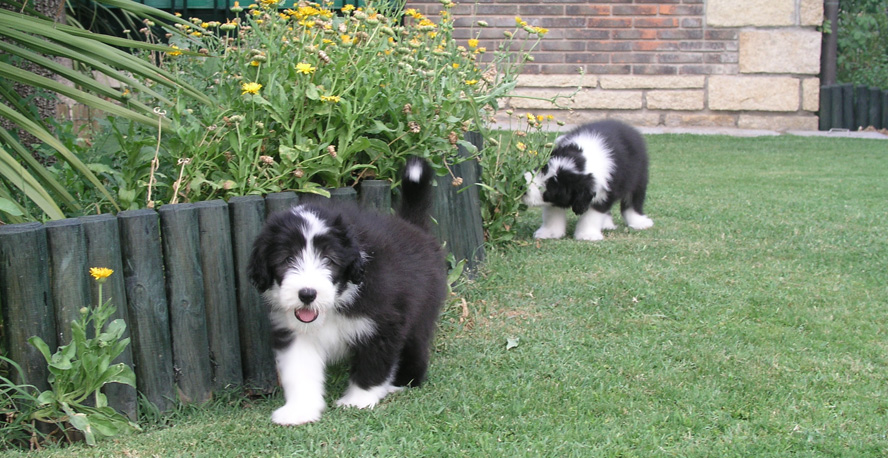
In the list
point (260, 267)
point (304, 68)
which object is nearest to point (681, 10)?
point (304, 68)

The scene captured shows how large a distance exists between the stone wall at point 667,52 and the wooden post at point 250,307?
23.1 ft

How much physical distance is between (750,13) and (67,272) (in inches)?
350

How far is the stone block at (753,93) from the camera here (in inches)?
394

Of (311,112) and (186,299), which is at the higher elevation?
(311,112)

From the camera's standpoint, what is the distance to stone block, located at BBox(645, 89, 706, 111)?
33.3 feet

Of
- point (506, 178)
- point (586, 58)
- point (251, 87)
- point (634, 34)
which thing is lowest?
point (506, 178)

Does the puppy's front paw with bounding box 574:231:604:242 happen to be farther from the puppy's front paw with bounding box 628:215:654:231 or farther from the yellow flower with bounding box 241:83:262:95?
the yellow flower with bounding box 241:83:262:95

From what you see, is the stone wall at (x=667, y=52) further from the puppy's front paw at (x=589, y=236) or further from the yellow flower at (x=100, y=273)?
the yellow flower at (x=100, y=273)

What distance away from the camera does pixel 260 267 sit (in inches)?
112

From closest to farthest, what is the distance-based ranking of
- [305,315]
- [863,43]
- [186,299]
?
[305,315] → [186,299] → [863,43]

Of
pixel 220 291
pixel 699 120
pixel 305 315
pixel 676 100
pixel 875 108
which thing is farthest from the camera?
pixel 875 108

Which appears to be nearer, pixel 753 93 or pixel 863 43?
pixel 753 93

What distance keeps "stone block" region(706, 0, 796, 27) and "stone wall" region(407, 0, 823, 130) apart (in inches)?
0.5

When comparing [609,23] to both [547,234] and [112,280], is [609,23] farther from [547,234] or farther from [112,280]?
[112,280]
